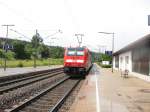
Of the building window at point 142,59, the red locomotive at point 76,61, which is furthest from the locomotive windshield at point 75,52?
the building window at point 142,59

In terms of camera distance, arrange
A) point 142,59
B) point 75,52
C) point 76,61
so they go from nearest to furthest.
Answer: point 142,59 < point 76,61 < point 75,52

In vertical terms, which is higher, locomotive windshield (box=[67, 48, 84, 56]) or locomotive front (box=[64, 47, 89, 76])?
locomotive windshield (box=[67, 48, 84, 56])

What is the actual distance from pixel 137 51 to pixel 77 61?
20.7ft

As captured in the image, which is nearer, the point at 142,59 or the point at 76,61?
the point at 142,59

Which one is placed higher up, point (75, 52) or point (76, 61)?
point (75, 52)

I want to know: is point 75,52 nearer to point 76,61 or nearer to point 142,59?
point 76,61

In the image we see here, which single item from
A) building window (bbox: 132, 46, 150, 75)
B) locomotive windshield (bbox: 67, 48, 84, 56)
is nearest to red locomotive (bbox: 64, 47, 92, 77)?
locomotive windshield (bbox: 67, 48, 84, 56)

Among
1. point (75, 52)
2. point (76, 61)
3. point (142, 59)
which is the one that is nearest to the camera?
point (142, 59)

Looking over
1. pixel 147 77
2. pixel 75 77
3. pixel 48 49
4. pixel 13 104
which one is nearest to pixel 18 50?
pixel 48 49

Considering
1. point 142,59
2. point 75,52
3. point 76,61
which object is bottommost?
point 76,61

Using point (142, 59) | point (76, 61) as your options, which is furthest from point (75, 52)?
Answer: point (142, 59)

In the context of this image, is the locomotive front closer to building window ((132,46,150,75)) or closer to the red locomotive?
the red locomotive

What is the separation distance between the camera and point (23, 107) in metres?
13.4

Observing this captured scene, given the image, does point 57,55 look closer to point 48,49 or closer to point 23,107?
point 48,49
